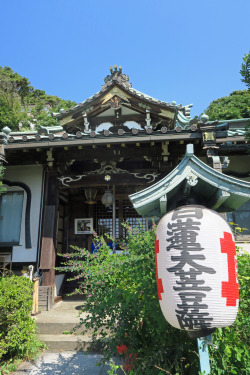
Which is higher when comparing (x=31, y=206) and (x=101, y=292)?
(x=31, y=206)

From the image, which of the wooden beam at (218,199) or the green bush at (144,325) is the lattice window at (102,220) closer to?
the green bush at (144,325)

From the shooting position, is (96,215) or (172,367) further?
(96,215)

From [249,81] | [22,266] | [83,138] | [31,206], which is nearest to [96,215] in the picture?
[31,206]

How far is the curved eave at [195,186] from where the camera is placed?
2.76 m

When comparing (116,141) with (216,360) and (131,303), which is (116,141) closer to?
(131,303)

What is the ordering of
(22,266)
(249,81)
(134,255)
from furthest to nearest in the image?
1. (22,266)
2. (249,81)
3. (134,255)

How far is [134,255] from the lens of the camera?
3457 mm

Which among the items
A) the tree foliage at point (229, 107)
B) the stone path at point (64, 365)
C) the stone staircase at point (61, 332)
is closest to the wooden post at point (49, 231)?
the stone staircase at point (61, 332)

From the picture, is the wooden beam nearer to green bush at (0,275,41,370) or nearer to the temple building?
the temple building

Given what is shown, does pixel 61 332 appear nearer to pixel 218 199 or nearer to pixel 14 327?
pixel 14 327

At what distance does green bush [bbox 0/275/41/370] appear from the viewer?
4.11 m

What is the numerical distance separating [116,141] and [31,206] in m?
3.44

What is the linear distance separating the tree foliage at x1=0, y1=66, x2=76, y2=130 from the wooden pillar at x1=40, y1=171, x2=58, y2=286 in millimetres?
16613

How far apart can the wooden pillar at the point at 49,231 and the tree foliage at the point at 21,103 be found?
16613 mm
